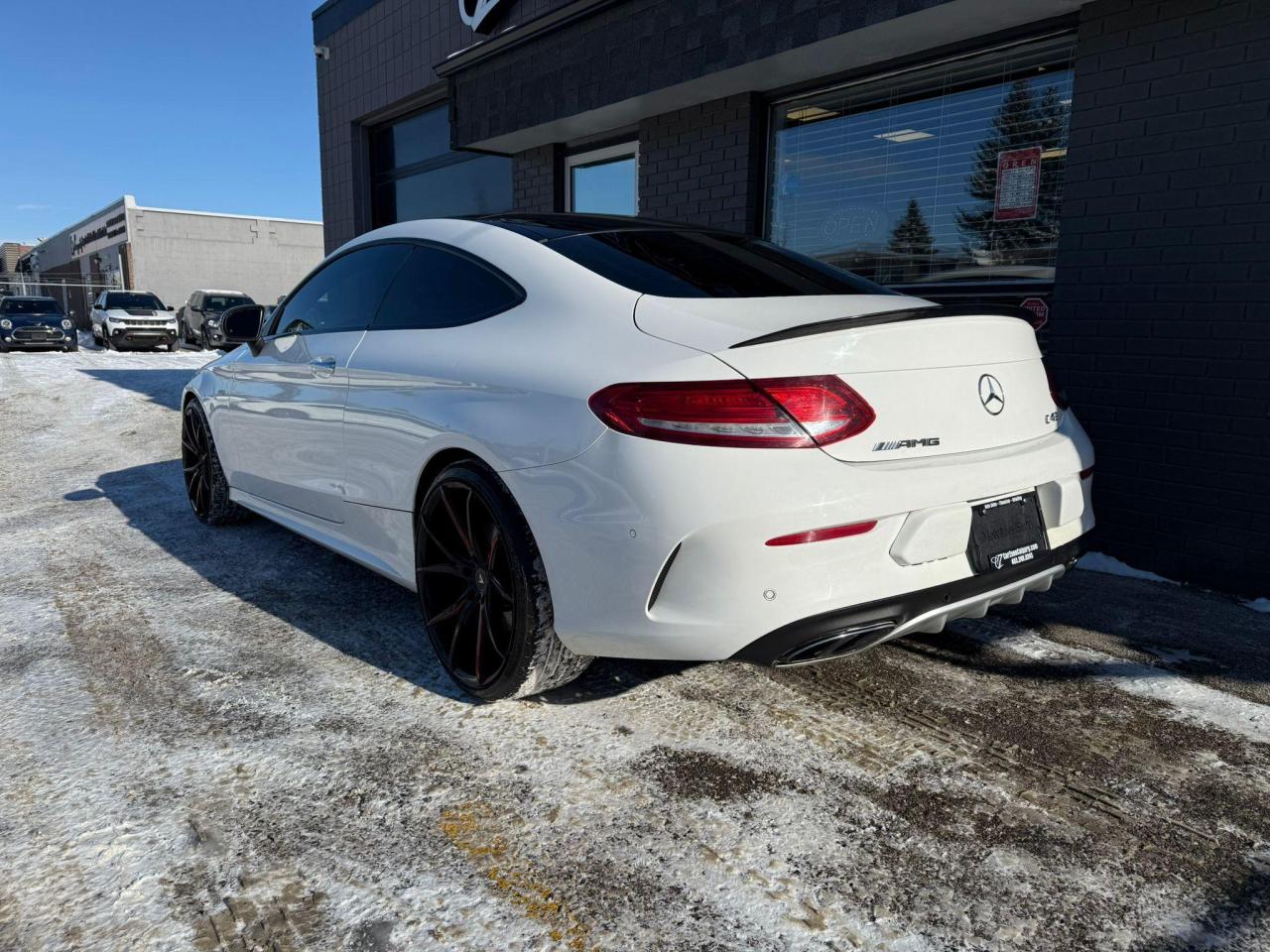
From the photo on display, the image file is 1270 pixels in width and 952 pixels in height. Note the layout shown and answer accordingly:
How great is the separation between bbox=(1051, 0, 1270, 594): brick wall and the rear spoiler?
2330 mm

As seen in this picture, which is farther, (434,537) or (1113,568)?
(1113,568)

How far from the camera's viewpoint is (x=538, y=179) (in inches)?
364

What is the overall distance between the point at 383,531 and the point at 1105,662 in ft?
8.88

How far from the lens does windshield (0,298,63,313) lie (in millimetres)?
22828

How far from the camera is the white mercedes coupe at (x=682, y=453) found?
2.21 m

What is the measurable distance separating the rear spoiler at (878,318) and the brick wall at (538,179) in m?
6.61

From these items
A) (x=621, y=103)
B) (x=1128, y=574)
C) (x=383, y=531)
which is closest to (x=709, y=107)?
(x=621, y=103)

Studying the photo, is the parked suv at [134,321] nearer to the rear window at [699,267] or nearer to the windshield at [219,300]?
the windshield at [219,300]

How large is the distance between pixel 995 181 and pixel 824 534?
168 inches

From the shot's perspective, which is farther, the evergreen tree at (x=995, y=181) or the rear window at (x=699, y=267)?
the evergreen tree at (x=995, y=181)

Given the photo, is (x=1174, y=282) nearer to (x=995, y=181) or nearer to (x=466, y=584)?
(x=995, y=181)

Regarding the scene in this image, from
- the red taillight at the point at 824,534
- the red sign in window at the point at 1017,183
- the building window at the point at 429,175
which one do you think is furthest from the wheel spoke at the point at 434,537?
the building window at the point at 429,175

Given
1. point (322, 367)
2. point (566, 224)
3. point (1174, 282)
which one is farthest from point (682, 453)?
point (1174, 282)

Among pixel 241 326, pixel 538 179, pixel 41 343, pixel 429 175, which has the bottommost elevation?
pixel 41 343
